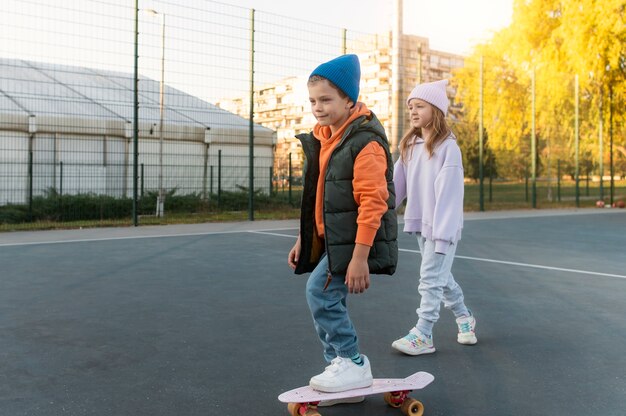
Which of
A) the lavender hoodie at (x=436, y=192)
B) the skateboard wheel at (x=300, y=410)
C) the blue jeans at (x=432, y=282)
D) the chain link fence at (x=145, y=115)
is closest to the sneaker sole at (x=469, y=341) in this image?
Answer: the blue jeans at (x=432, y=282)

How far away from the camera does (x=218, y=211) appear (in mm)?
16797

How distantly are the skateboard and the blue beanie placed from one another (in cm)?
126

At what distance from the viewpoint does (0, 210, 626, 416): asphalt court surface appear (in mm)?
3121

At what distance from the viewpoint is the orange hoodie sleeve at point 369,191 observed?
274 centimetres

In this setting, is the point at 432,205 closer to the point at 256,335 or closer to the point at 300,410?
the point at 256,335

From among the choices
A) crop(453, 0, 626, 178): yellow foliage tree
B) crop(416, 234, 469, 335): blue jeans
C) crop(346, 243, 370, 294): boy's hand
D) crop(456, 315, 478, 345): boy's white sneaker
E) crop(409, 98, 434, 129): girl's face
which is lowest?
crop(456, 315, 478, 345): boy's white sneaker

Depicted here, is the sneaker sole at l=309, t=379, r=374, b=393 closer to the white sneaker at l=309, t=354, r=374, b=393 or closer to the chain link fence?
the white sneaker at l=309, t=354, r=374, b=393

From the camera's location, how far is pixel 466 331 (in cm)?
419

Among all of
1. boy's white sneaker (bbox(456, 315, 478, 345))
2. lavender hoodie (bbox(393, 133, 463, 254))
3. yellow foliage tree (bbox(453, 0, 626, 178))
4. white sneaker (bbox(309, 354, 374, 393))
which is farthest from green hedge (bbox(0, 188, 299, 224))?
white sneaker (bbox(309, 354, 374, 393))

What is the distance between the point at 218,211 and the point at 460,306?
13.0 metres

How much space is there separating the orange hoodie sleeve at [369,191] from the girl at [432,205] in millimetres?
1076

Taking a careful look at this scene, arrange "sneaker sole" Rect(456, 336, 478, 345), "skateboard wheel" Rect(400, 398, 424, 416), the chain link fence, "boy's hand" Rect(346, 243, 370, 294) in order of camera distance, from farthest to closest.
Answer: the chain link fence → "sneaker sole" Rect(456, 336, 478, 345) → "skateboard wheel" Rect(400, 398, 424, 416) → "boy's hand" Rect(346, 243, 370, 294)

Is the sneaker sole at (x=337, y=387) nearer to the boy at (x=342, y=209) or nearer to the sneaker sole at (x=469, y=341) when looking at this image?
the boy at (x=342, y=209)

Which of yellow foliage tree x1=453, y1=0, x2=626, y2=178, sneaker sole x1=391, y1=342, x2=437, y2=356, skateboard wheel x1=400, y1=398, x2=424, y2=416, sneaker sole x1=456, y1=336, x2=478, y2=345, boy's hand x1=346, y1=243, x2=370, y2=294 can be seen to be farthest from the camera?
yellow foliage tree x1=453, y1=0, x2=626, y2=178
